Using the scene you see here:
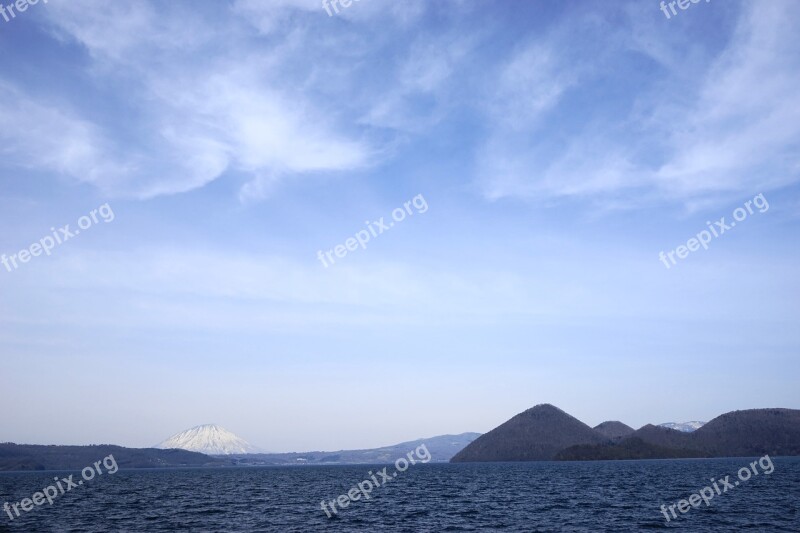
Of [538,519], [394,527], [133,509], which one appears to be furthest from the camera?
[133,509]

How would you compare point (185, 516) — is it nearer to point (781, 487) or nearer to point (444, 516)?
point (444, 516)

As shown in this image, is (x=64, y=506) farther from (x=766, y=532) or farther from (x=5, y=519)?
(x=766, y=532)

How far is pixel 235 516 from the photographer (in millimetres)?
80812

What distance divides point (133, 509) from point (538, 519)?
61975 mm

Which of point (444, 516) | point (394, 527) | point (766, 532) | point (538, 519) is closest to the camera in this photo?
point (766, 532)

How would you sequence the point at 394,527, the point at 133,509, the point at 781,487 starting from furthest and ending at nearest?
the point at 781,487
the point at 133,509
the point at 394,527

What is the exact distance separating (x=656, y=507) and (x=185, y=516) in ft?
211

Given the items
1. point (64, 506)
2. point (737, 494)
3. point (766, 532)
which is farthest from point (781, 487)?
point (64, 506)

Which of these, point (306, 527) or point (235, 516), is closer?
point (306, 527)

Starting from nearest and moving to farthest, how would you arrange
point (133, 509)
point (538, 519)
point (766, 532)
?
point (766, 532), point (538, 519), point (133, 509)

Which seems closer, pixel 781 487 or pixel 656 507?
pixel 656 507

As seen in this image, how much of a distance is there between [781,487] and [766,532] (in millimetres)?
66402

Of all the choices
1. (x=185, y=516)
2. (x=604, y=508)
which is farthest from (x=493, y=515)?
(x=185, y=516)

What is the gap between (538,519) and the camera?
73500mm
